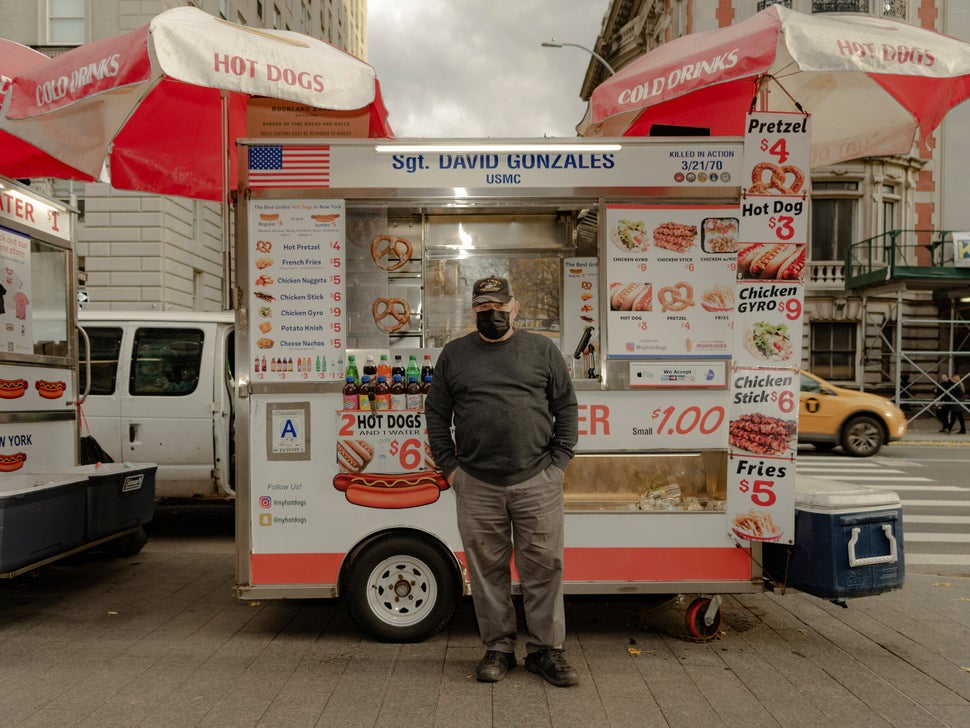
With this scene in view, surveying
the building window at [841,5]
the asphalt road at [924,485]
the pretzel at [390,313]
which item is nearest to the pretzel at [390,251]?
the pretzel at [390,313]

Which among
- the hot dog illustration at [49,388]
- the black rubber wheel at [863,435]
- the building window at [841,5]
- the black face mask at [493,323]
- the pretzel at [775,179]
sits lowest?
the black rubber wheel at [863,435]

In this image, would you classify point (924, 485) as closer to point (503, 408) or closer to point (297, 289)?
point (503, 408)

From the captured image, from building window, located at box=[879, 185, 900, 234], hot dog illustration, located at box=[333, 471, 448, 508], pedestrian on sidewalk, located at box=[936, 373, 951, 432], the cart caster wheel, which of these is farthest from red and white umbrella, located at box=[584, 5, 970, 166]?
building window, located at box=[879, 185, 900, 234]

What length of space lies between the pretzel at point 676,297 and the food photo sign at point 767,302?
0.30 meters

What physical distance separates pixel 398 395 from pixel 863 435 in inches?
520

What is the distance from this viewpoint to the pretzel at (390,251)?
550cm

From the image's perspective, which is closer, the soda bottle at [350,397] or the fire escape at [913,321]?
the soda bottle at [350,397]

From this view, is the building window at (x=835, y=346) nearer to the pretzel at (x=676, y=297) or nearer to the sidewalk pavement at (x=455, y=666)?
the sidewalk pavement at (x=455, y=666)

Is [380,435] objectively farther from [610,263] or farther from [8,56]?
[8,56]

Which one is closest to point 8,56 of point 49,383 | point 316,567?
point 49,383

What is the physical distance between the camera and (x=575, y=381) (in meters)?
4.90

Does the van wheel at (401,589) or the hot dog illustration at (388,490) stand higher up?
the hot dog illustration at (388,490)

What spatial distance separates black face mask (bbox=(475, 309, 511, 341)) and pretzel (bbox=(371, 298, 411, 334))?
4.73ft

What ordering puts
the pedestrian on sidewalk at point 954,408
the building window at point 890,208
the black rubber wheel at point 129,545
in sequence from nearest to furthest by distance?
the black rubber wheel at point 129,545 < the pedestrian on sidewalk at point 954,408 < the building window at point 890,208
